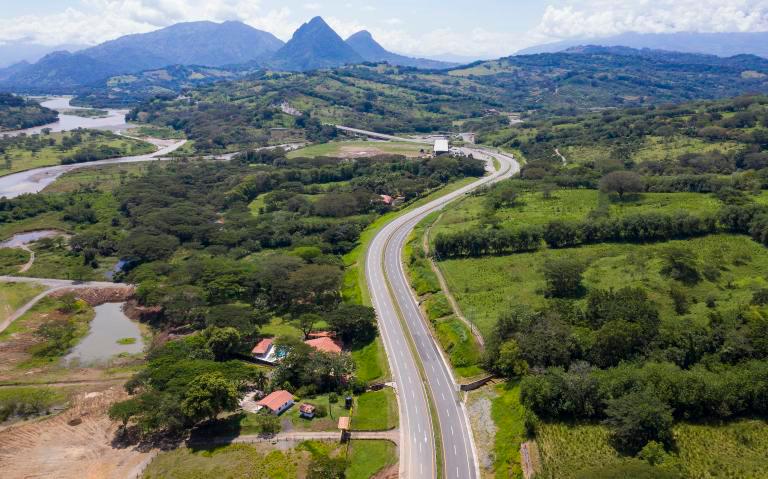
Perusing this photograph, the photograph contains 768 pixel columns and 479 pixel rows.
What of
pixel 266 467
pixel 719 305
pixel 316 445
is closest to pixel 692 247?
pixel 719 305

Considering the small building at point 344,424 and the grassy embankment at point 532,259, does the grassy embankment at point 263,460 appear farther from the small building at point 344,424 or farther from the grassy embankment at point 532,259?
the grassy embankment at point 532,259

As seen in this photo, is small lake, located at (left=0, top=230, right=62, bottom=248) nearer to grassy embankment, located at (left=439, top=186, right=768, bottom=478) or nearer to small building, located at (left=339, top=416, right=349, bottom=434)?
grassy embankment, located at (left=439, top=186, right=768, bottom=478)

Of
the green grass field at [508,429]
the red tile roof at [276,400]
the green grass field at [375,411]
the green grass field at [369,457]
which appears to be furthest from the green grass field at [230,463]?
the green grass field at [508,429]

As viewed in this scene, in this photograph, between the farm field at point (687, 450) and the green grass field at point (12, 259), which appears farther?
the green grass field at point (12, 259)

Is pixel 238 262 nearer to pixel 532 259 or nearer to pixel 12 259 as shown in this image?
pixel 12 259

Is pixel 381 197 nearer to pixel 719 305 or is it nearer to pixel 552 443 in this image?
pixel 719 305

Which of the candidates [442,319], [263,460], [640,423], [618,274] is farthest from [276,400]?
[618,274]

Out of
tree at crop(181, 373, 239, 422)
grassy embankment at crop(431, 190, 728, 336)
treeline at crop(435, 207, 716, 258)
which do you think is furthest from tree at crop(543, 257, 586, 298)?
tree at crop(181, 373, 239, 422)
